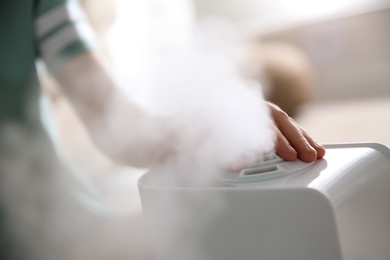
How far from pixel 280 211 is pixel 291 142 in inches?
3.9

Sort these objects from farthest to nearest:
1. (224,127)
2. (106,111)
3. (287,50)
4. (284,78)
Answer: (287,50)
(284,78)
(106,111)
(224,127)

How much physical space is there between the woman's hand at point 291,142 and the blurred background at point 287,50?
66cm

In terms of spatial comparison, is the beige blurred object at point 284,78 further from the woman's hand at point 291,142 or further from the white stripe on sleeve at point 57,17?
the woman's hand at point 291,142

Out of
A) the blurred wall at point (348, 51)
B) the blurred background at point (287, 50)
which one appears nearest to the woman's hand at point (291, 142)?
the blurred background at point (287, 50)

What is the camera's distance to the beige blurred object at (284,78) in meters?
1.65

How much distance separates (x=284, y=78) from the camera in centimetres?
167

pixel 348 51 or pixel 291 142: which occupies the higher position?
pixel 291 142

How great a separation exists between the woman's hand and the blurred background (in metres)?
0.66

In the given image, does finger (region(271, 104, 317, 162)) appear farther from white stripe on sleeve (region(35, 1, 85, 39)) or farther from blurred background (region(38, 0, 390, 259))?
blurred background (region(38, 0, 390, 259))

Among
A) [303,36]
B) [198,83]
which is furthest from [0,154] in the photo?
[303,36]

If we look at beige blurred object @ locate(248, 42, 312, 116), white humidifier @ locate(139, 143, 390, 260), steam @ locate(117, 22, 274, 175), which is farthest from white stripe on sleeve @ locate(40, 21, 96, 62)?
beige blurred object @ locate(248, 42, 312, 116)

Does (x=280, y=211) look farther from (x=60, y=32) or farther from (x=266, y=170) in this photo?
(x=60, y=32)

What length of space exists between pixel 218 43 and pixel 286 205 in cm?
56

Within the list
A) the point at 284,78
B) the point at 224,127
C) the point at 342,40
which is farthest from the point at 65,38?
the point at 342,40
